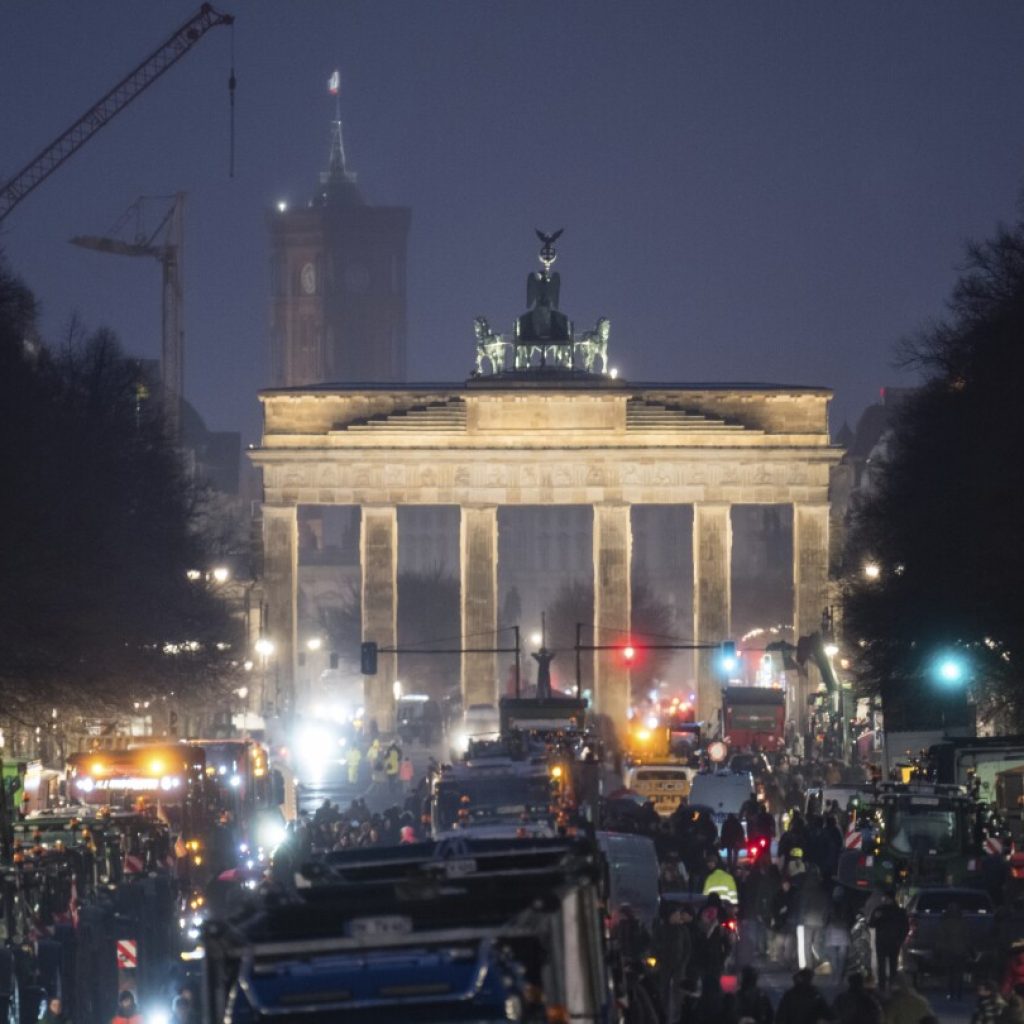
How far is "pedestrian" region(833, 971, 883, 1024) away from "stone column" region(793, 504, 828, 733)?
87870 millimetres

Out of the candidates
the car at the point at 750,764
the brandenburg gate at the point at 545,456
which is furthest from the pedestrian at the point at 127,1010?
the brandenburg gate at the point at 545,456

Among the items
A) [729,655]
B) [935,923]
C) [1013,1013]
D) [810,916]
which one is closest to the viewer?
[1013,1013]

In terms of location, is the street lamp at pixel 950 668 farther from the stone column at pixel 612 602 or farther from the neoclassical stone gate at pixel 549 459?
the stone column at pixel 612 602

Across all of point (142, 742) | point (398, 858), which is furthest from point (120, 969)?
point (142, 742)

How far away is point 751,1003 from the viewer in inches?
909

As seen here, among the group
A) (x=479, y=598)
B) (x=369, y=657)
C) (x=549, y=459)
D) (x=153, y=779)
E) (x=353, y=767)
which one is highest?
(x=549, y=459)

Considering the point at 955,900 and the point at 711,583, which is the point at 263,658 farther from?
the point at 955,900

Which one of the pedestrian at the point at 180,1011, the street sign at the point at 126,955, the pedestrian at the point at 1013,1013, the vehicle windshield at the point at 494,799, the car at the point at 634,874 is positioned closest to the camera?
the pedestrian at the point at 1013,1013

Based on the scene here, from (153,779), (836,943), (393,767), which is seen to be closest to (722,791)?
(153,779)

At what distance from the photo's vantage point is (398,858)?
16953mm

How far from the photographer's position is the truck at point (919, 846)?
39031mm

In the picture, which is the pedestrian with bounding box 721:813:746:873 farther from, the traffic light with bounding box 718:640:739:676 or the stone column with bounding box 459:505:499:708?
the stone column with bounding box 459:505:499:708

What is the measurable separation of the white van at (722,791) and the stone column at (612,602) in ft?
187

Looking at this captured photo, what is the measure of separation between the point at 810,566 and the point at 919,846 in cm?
7386
